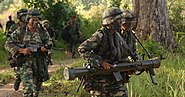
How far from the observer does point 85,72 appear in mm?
4535

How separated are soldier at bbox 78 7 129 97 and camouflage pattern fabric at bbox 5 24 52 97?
180 cm

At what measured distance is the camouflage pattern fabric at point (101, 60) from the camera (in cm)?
471

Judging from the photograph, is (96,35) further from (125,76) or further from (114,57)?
(125,76)

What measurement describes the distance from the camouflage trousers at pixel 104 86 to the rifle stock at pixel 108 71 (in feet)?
0.66

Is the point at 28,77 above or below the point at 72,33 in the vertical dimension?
above

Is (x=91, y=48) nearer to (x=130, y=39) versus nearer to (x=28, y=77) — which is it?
(x=130, y=39)

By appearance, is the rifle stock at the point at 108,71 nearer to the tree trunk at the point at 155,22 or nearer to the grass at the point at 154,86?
the grass at the point at 154,86

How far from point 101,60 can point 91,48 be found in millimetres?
197

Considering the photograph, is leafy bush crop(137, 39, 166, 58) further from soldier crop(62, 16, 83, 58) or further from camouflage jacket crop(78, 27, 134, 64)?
soldier crop(62, 16, 83, 58)

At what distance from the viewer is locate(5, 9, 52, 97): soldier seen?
6.41 meters

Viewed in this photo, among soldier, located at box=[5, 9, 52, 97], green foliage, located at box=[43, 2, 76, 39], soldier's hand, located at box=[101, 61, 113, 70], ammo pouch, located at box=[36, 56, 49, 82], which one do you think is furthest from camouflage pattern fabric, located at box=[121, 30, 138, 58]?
green foliage, located at box=[43, 2, 76, 39]

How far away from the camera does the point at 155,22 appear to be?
34.8 feet

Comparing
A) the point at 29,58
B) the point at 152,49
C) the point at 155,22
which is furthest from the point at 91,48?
the point at 155,22

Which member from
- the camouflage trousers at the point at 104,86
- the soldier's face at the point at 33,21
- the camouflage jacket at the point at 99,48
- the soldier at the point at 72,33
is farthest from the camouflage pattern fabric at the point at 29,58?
the soldier at the point at 72,33
